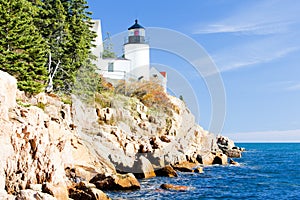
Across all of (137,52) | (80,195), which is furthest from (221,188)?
(137,52)

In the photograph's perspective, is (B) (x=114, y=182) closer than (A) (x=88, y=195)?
No

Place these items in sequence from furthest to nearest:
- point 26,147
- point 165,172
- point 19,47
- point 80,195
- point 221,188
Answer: point 165,172 → point 221,188 → point 19,47 → point 80,195 → point 26,147

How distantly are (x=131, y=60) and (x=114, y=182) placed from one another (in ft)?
96.2

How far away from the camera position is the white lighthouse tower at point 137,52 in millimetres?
46000

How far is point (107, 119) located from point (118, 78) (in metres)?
12.5

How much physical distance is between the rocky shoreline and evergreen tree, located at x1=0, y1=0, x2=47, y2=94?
51.3 inches

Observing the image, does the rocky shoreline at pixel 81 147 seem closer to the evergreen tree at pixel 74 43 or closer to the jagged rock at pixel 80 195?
the jagged rock at pixel 80 195

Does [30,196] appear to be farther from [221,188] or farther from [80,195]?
[221,188]

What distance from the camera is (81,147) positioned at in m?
22.6

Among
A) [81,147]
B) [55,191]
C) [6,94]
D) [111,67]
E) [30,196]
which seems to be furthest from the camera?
[111,67]

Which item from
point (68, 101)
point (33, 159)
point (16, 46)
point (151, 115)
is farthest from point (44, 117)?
point (151, 115)

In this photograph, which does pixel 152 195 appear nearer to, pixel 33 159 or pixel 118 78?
pixel 33 159

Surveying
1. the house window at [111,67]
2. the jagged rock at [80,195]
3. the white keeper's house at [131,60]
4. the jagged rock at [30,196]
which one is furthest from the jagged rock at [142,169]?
the house window at [111,67]

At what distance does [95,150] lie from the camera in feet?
78.7
